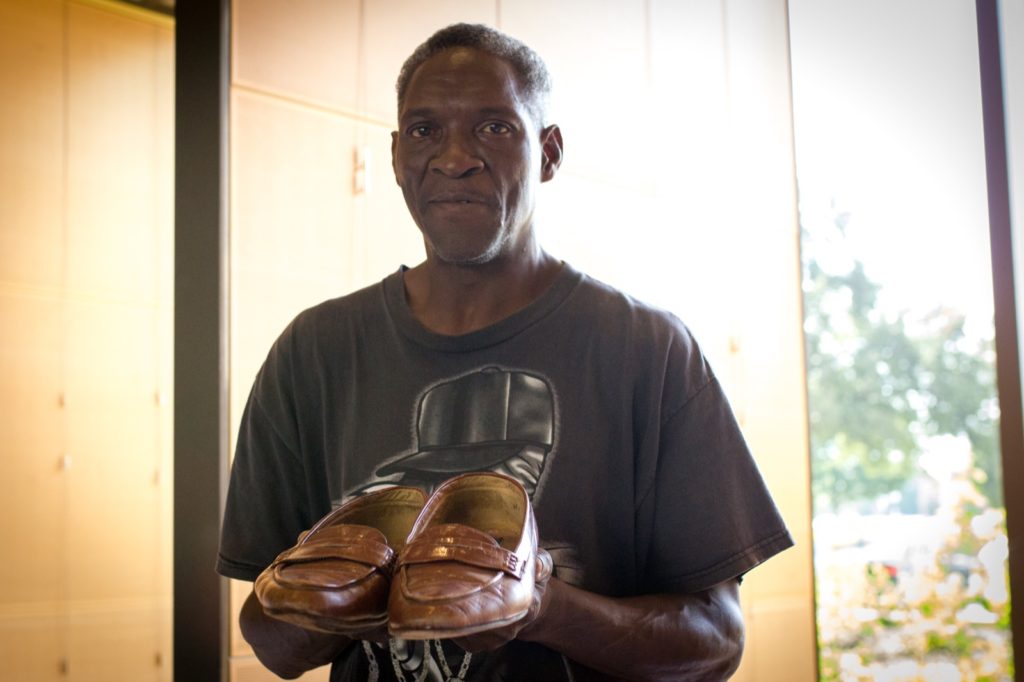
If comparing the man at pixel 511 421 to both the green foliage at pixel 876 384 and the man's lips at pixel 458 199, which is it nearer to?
the man's lips at pixel 458 199

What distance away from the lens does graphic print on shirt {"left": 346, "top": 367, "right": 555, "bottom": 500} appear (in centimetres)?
97

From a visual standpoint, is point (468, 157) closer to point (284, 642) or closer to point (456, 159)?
point (456, 159)

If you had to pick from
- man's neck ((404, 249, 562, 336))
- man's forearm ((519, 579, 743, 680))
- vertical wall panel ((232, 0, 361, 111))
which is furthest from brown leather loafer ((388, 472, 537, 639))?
vertical wall panel ((232, 0, 361, 111))

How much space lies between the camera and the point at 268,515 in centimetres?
108

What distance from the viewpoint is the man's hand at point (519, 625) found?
2.18ft

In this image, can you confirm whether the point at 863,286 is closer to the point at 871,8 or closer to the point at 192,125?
the point at 871,8

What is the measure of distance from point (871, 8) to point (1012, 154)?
0.82 meters

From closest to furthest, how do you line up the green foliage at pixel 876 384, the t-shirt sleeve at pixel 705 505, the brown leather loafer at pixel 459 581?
the brown leather loafer at pixel 459 581 → the t-shirt sleeve at pixel 705 505 → the green foliage at pixel 876 384

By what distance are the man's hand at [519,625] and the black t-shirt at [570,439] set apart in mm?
211

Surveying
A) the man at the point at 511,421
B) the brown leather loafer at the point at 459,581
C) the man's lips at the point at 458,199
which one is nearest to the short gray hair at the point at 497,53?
the man at the point at 511,421

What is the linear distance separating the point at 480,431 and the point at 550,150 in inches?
12.5

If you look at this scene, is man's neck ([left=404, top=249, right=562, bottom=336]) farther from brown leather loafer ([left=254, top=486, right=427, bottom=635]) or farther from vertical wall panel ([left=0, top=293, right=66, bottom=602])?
vertical wall panel ([left=0, top=293, right=66, bottom=602])

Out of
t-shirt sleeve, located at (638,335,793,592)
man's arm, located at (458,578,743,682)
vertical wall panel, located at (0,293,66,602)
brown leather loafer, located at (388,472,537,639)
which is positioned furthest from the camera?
vertical wall panel, located at (0,293,66,602)

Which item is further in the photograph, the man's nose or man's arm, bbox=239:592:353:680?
the man's nose
